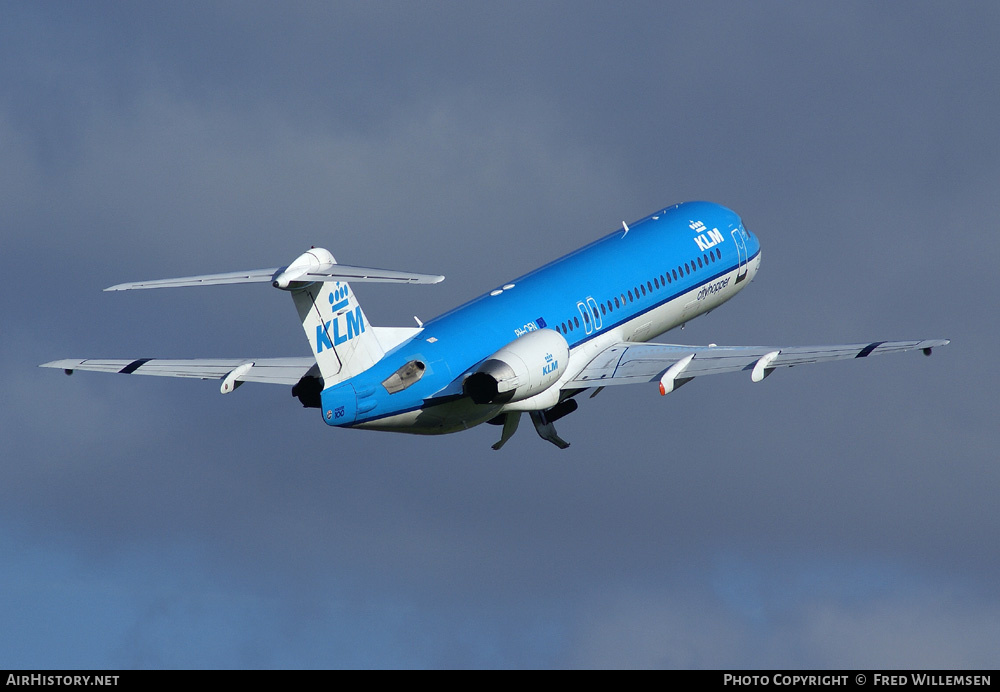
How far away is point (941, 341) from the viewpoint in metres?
50.5

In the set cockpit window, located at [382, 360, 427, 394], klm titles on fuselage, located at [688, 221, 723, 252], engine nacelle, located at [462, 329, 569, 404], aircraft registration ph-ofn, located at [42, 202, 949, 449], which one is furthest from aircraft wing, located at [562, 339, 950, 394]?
klm titles on fuselage, located at [688, 221, 723, 252]

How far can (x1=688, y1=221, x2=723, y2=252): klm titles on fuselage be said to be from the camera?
6406cm

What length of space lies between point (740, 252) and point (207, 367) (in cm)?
2035

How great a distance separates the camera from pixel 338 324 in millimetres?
49188

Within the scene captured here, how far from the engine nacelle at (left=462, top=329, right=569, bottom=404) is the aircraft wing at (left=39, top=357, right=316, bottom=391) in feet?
16.4

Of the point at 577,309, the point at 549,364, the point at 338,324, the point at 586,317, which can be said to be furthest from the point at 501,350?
the point at 586,317

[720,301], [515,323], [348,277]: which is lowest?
[720,301]

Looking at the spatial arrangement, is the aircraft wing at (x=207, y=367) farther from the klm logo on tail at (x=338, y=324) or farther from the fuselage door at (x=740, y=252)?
the fuselage door at (x=740, y=252)

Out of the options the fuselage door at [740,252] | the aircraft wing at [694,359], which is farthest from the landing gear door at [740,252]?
the aircraft wing at [694,359]

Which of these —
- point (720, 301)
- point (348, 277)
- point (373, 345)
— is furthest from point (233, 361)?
point (720, 301)

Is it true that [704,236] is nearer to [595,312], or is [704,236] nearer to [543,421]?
[595,312]

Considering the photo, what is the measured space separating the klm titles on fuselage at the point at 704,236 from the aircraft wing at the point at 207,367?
15963 mm
